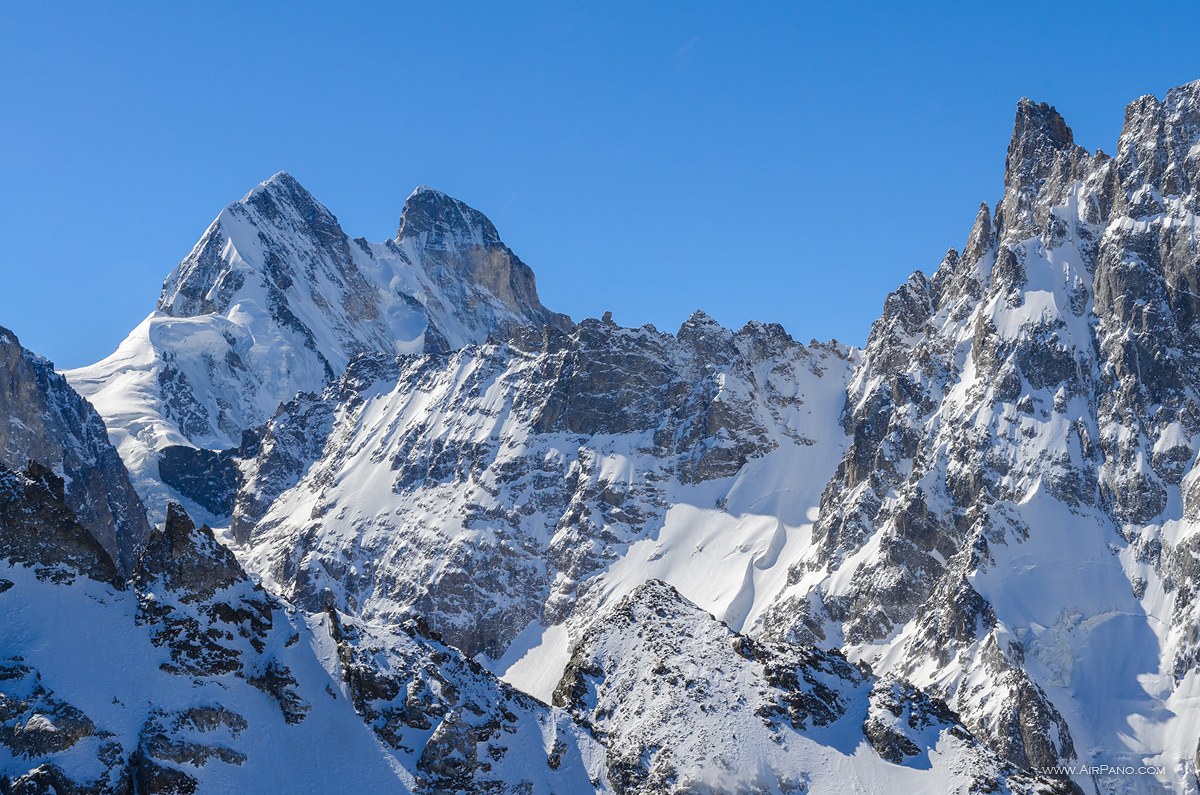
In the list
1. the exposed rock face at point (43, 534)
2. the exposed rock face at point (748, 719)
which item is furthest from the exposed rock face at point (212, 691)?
the exposed rock face at point (748, 719)

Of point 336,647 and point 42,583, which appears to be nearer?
point 42,583

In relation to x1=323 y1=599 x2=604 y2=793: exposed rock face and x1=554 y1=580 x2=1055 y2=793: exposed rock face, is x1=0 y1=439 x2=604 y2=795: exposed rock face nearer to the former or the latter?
x1=323 y1=599 x2=604 y2=793: exposed rock face

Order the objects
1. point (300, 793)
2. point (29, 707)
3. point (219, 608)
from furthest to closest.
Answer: point (219, 608) → point (300, 793) → point (29, 707)

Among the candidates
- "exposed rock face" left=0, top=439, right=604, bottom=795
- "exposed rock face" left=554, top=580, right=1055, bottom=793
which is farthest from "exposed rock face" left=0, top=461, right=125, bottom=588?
"exposed rock face" left=554, top=580, right=1055, bottom=793

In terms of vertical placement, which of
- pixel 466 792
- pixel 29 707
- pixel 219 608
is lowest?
pixel 466 792

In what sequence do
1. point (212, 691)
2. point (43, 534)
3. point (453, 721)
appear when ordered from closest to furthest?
point (212, 691)
point (43, 534)
point (453, 721)

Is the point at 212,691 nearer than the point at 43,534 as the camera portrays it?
Yes

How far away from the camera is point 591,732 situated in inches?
5551

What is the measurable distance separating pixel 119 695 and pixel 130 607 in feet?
34.1

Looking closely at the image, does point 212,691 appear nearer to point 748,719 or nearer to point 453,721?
Result: point 453,721

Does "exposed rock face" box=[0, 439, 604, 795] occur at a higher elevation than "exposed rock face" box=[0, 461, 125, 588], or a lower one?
lower

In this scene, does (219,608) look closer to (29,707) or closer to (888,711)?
(29,707)

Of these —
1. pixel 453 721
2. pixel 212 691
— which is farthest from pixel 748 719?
pixel 212 691

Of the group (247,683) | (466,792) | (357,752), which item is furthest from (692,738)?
(247,683)
